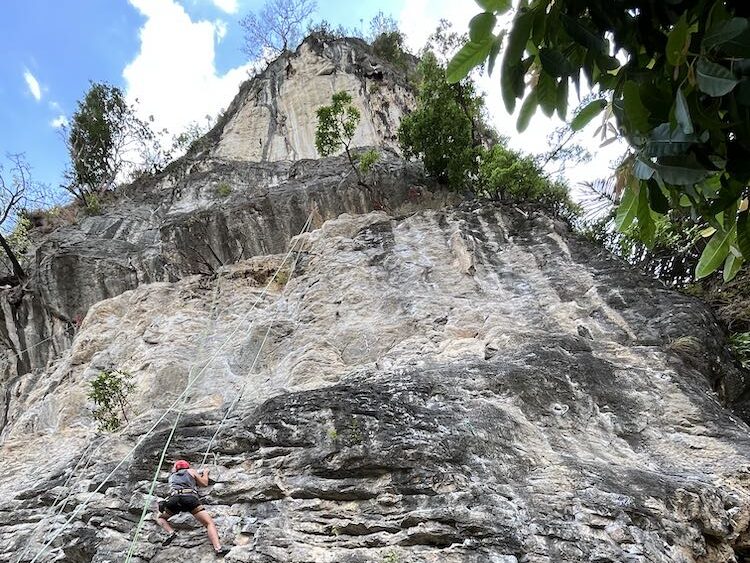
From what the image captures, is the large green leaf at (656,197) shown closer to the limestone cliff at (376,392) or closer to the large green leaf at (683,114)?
the large green leaf at (683,114)

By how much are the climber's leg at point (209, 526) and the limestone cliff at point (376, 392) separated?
0.12 metres

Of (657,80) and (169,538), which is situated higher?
(657,80)

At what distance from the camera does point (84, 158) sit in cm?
2055

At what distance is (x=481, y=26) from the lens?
7.05 ft

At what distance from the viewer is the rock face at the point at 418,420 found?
15.0 feet

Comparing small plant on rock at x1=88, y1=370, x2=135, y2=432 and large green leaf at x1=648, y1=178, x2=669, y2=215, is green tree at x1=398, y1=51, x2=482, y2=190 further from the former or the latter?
large green leaf at x1=648, y1=178, x2=669, y2=215

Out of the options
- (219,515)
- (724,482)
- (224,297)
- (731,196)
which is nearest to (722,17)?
(731,196)

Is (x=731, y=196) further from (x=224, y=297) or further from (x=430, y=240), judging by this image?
(x=224, y=297)

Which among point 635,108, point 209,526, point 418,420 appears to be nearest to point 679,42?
point 635,108

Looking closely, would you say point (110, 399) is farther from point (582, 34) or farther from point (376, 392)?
point (582, 34)

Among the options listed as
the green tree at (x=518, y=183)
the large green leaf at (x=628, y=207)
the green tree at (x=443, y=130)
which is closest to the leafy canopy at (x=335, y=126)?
the green tree at (x=443, y=130)

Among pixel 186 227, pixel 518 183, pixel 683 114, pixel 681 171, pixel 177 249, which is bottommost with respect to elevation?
pixel 681 171

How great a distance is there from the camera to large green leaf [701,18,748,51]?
1763 millimetres

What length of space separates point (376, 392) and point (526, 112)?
403 centimetres
